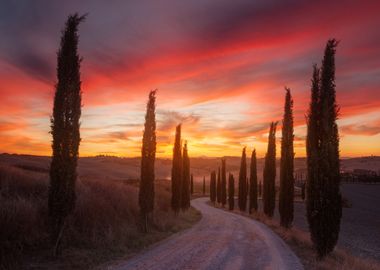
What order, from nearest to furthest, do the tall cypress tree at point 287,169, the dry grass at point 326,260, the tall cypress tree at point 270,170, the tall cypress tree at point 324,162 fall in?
the dry grass at point 326,260 → the tall cypress tree at point 324,162 → the tall cypress tree at point 287,169 → the tall cypress tree at point 270,170

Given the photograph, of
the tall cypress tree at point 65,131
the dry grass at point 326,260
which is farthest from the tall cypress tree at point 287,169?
the tall cypress tree at point 65,131

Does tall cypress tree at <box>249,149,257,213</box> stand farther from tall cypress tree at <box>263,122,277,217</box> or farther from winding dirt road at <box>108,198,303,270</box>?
winding dirt road at <box>108,198,303,270</box>

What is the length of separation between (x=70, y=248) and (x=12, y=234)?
241 cm

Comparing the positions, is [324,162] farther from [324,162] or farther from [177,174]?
[177,174]

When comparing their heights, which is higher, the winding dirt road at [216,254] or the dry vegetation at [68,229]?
the dry vegetation at [68,229]

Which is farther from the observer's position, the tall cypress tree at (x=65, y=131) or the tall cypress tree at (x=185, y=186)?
the tall cypress tree at (x=185, y=186)

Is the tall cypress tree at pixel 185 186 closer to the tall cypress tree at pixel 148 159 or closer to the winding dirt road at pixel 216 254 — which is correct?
the tall cypress tree at pixel 148 159

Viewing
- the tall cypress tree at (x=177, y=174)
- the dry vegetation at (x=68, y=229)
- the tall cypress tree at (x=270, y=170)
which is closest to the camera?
the dry vegetation at (x=68, y=229)

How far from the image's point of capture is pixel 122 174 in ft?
432

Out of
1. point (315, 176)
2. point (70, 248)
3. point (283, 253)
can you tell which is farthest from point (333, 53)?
point (70, 248)

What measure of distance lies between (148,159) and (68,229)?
939cm

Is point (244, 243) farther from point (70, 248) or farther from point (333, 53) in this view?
point (333, 53)

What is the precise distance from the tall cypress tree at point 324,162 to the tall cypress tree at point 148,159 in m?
9.67

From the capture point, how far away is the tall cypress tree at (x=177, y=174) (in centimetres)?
3653
